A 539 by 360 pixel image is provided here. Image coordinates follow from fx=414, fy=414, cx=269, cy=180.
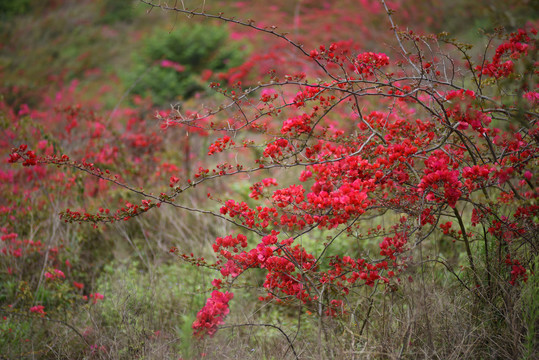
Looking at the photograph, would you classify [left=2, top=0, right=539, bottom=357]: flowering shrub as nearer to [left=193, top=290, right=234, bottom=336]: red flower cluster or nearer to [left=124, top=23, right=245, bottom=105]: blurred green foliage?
[left=193, top=290, right=234, bottom=336]: red flower cluster

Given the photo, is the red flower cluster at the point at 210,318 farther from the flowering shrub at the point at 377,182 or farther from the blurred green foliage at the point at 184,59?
the blurred green foliage at the point at 184,59

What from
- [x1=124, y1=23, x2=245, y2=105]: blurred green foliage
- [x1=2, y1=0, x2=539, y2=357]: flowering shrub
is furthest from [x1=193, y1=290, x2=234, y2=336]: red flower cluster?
[x1=124, y1=23, x2=245, y2=105]: blurred green foliage

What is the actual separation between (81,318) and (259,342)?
1327 millimetres

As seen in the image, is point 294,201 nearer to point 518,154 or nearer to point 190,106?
point 518,154

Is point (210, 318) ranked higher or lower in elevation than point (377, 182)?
lower

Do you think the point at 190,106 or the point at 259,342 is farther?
the point at 190,106

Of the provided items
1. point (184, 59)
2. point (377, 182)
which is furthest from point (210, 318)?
point (184, 59)

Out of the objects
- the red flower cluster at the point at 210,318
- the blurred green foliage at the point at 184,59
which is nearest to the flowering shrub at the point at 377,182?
the red flower cluster at the point at 210,318

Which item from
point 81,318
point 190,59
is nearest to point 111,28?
point 190,59

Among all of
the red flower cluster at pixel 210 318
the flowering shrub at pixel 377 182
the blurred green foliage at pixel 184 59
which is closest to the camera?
the red flower cluster at pixel 210 318

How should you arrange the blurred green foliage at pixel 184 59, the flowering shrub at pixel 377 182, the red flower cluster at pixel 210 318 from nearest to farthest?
the red flower cluster at pixel 210 318 < the flowering shrub at pixel 377 182 < the blurred green foliage at pixel 184 59

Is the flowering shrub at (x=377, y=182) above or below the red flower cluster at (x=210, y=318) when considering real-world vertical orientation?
above

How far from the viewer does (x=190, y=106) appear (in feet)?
20.9

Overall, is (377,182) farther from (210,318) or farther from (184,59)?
(184,59)
